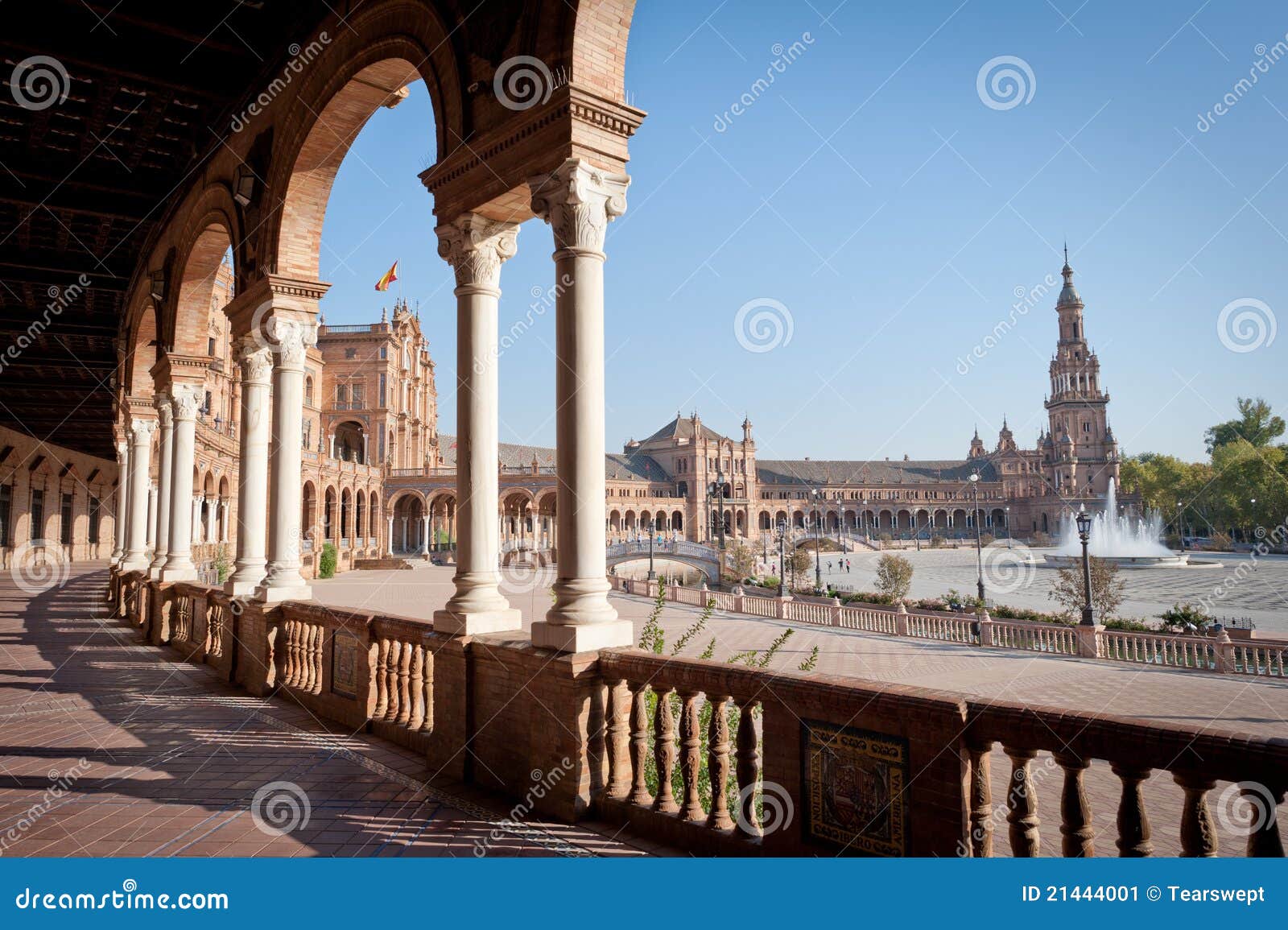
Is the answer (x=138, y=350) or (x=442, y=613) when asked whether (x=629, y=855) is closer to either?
(x=442, y=613)

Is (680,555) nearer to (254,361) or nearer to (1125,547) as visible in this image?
(1125,547)

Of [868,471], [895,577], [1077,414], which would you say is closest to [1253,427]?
[1077,414]

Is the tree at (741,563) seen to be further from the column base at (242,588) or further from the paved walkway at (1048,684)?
the column base at (242,588)

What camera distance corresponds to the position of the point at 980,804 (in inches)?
118

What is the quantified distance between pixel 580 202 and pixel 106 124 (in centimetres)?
894

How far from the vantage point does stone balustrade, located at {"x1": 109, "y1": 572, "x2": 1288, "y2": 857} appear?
8.70ft

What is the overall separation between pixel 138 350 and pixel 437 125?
1329cm

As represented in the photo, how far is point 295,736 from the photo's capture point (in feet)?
22.1

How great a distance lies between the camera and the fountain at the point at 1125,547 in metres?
59.8

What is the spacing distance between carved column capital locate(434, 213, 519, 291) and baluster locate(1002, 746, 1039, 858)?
485cm

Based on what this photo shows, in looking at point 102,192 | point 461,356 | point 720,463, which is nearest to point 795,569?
point 102,192

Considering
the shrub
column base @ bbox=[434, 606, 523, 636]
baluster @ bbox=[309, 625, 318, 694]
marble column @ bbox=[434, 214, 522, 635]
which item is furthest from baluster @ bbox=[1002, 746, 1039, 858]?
the shrub

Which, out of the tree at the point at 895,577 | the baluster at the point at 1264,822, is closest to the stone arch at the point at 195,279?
the baluster at the point at 1264,822

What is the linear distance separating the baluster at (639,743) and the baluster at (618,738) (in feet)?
0.15
